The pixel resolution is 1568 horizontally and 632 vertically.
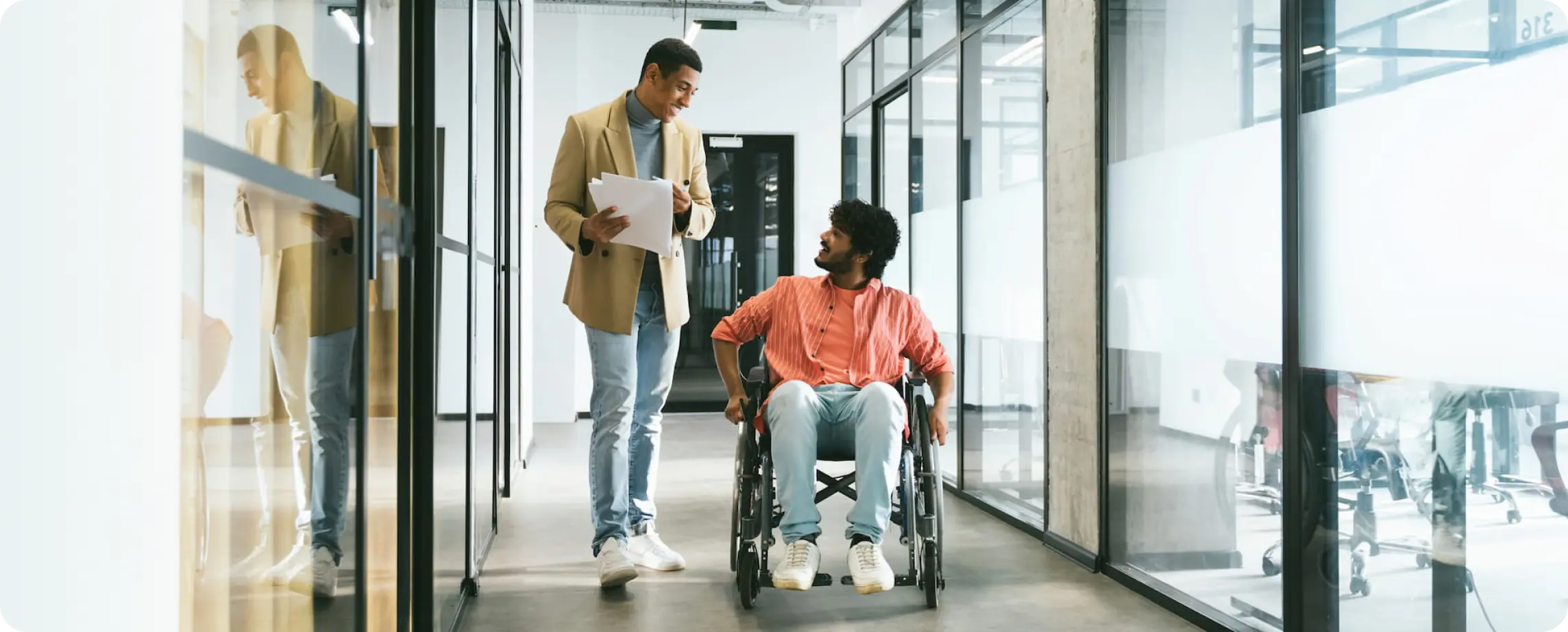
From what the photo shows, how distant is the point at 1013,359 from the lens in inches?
162

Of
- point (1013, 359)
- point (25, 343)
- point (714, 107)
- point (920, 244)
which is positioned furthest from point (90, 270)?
point (714, 107)

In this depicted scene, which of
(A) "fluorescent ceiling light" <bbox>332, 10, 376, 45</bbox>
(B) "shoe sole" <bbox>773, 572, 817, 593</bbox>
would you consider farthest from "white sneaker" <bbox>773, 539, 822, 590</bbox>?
(A) "fluorescent ceiling light" <bbox>332, 10, 376, 45</bbox>

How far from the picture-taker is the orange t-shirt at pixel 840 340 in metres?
2.98

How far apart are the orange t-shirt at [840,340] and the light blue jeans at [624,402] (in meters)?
0.43

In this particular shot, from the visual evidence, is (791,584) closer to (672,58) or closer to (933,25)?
(672,58)

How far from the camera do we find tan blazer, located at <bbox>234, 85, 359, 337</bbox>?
1.19 meters

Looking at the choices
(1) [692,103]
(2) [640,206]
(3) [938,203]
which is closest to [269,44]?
(2) [640,206]

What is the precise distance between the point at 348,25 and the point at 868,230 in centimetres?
172

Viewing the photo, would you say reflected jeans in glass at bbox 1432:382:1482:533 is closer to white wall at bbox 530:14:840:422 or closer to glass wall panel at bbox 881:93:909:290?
glass wall panel at bbox 881:93:909:290

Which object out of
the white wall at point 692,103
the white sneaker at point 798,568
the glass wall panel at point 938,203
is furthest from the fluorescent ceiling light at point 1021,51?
the white wall at point 692,103

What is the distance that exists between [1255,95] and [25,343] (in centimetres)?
248

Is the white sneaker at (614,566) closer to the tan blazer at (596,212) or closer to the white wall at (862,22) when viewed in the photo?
the tan blazer at (596,212)

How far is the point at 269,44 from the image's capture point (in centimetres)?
120

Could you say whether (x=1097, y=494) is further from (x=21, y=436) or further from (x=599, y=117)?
(x=21, y=436)
